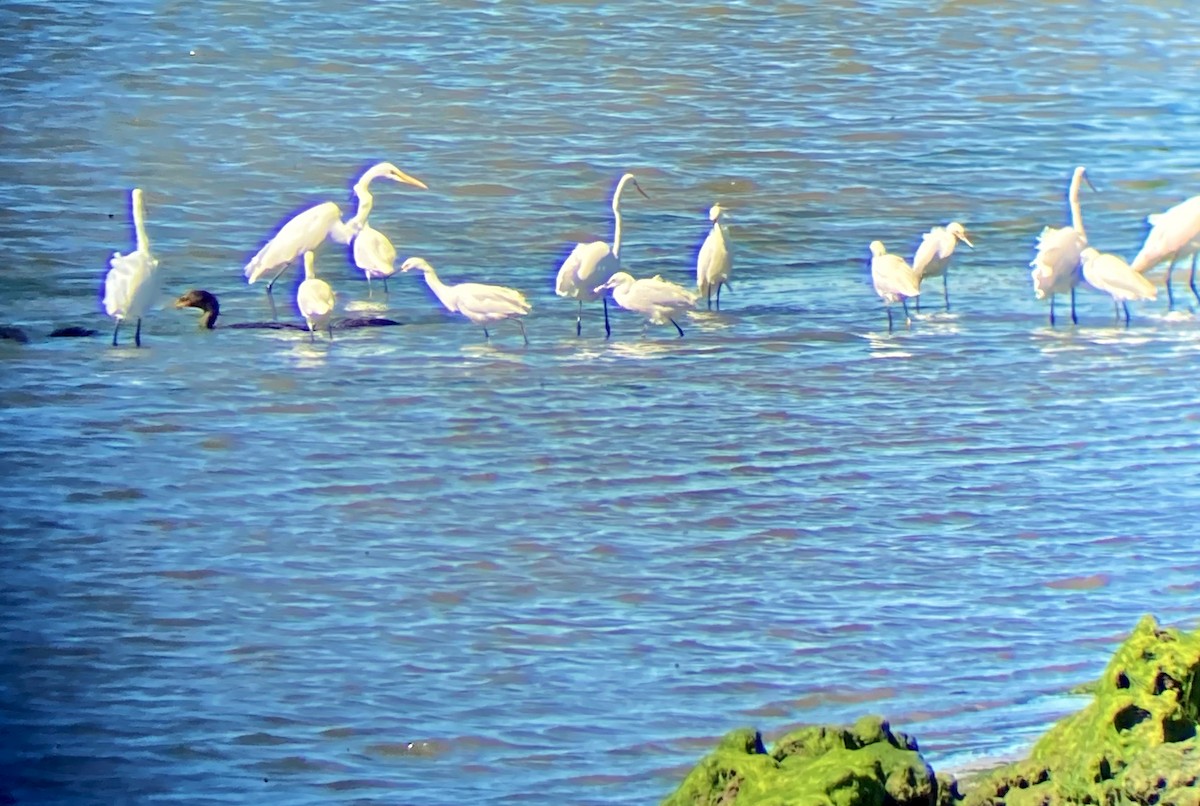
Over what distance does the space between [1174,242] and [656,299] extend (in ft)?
6.35

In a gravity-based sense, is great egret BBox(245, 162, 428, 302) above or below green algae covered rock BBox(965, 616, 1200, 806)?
below

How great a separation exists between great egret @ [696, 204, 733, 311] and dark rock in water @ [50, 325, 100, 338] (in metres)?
1.90

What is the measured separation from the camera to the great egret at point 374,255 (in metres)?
6.79

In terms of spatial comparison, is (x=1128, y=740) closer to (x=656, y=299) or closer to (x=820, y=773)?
(x=820, y=773)

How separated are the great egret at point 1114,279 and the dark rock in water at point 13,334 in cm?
324

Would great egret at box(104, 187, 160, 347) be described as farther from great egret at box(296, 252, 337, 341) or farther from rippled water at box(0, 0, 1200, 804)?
great egret at box(296, 252, 337, 341)

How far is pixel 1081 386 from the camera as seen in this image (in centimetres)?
559

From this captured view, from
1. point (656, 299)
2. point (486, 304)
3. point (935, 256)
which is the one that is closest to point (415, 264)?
point (486, 304)

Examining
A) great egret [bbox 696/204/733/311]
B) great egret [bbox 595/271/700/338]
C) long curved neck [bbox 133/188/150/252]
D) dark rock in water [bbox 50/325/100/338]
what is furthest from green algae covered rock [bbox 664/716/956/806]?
long curved neck [bbox 133/188/150/252]

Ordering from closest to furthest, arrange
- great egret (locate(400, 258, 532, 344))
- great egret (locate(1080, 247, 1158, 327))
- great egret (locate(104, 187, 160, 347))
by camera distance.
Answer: great egret (locate(400, 258, 532, 344)) → great egret (locate(104, 187, 160, 347)) → great egret (locate(1080, 247, 1158, 327))

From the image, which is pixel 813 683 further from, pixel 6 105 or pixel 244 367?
pixel 6 105

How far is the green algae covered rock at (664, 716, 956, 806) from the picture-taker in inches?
82.9

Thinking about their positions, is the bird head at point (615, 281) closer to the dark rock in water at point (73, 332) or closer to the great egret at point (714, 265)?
the great egret at point (714, 265)

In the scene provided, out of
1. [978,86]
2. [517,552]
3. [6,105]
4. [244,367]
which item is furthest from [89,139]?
[517,552]
